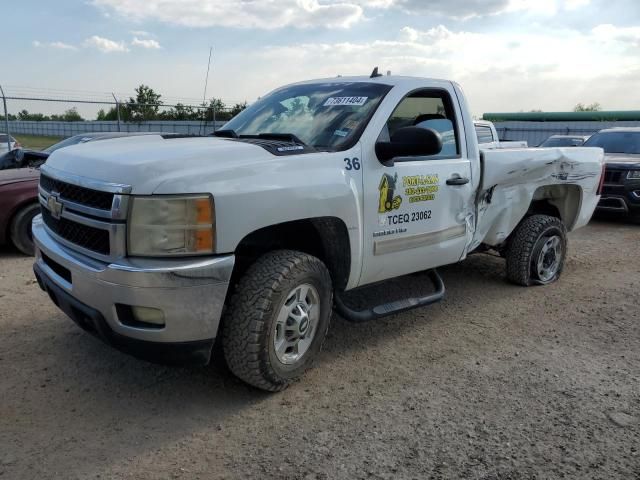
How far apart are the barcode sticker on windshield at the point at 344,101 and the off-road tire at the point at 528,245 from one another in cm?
242

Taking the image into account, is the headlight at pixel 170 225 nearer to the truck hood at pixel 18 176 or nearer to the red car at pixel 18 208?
the red car at pixel 18 208

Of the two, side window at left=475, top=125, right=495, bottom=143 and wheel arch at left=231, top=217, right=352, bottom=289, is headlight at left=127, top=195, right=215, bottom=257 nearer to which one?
wheel arch at left=231, top=217, right=352, bottom=289

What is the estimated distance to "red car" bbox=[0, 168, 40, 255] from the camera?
6.29 metres

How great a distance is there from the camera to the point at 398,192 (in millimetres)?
3812

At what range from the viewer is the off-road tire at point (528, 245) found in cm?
543

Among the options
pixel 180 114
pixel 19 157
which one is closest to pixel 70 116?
pixel 180 114

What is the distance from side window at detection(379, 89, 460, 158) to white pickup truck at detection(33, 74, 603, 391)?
16 millimetres

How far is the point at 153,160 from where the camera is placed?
2910mm

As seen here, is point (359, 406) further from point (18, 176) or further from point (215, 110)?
point (215, 110)

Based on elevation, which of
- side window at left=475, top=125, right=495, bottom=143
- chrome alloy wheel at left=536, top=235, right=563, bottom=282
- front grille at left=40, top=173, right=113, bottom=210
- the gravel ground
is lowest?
the gravel ground

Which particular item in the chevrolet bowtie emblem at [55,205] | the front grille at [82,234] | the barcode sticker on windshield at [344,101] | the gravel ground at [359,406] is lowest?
the gravel ground at [359,406]

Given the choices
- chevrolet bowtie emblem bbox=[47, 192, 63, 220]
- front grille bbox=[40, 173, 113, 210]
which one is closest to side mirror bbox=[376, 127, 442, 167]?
front grille bbox=[40, 173, 113, 210]

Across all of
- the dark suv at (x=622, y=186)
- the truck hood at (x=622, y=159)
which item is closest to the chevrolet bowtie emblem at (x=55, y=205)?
the truck hood at (x=622, y=159)

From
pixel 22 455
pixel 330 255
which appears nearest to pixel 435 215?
pixel 330 255
